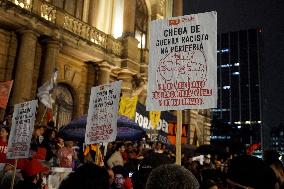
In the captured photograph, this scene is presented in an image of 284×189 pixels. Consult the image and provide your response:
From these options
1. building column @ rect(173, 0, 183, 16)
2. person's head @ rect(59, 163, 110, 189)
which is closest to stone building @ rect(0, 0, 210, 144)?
building column @ rect(173, 0, 183, 16)

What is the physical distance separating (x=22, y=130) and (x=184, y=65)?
3.49 m

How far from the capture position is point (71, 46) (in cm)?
1491

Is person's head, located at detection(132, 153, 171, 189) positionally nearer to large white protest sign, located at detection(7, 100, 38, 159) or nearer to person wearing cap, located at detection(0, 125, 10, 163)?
large white protest sign, located at detection(7, 100, 38, 159)

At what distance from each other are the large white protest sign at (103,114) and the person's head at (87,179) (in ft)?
13.8

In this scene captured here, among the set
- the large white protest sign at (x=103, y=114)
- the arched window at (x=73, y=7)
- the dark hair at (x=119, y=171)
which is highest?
the arched window at (x=73, y=7)

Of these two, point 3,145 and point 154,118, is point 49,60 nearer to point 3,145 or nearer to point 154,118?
point 154,118

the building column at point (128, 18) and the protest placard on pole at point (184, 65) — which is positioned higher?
the building column at point (128, 18)

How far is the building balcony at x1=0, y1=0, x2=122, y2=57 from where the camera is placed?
42.1 feet

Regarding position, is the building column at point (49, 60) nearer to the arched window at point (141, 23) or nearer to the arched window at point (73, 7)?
the arched window at point (73, 7)

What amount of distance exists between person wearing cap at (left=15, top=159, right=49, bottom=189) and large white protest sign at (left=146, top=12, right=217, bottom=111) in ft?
7.41

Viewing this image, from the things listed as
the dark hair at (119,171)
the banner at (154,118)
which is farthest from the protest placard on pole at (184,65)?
the banner at (154,118)

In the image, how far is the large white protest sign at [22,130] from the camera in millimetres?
6621

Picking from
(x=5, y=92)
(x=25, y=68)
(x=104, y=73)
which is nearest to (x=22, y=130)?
(x=5, y=92)

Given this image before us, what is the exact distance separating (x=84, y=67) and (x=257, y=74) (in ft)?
390
